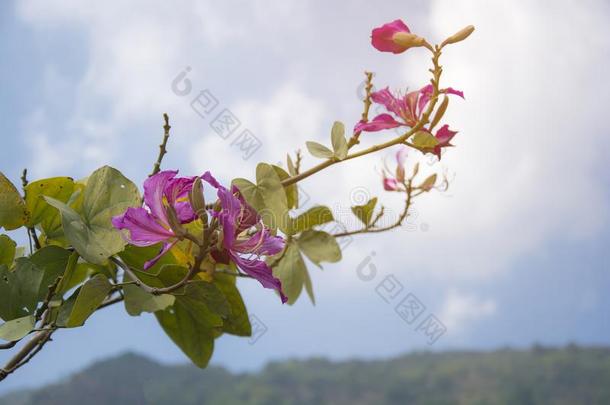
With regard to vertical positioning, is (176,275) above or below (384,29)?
below

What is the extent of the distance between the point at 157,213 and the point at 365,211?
0.59 meters

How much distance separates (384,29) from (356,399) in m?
48.0

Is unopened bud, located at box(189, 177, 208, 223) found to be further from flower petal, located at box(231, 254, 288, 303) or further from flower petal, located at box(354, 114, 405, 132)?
flower petal, located at box(354, 114, 405, 132)

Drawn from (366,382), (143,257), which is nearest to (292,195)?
(143,257)

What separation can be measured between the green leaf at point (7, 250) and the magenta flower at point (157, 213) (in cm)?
27

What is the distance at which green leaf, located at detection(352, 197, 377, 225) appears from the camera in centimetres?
122

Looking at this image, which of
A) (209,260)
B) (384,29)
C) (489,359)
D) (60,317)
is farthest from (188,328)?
(489,359)

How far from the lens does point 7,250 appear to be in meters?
Result: 0.90

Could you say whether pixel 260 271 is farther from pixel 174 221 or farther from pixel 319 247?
pixel 319 247

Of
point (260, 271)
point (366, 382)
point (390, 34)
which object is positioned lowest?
point (260, 271)

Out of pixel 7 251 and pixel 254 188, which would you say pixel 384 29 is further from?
pixel 7 251

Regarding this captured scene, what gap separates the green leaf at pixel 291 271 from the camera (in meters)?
1.08

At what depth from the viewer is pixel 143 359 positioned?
47438mm

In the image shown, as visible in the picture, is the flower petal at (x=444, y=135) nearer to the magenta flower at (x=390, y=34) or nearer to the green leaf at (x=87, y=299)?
the magenta flower at (x=390, y=34)
